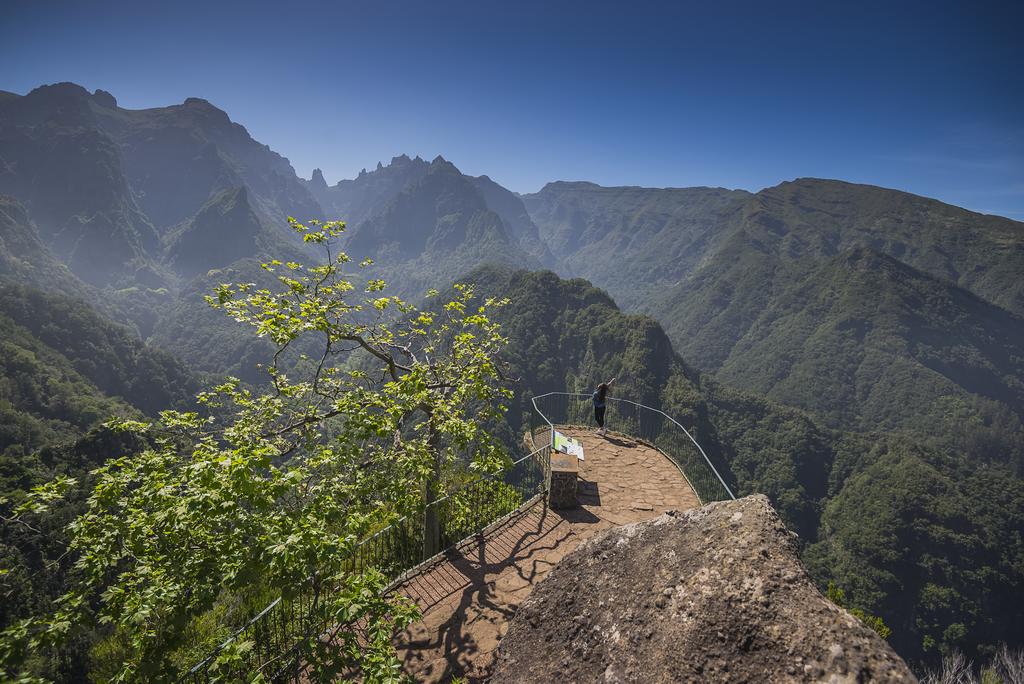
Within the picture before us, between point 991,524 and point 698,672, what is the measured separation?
4151 inches

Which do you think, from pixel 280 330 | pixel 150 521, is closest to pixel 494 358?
pixel 280 330

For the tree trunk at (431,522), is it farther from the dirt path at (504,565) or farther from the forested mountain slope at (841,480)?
the forested mountain slope at (841,480)

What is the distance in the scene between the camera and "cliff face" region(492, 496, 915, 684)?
288cm

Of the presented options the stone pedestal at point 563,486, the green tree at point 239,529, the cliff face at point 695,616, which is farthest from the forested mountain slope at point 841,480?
the cliff face at point 695,616

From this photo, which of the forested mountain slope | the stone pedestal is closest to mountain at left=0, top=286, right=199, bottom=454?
the forested mountain slope

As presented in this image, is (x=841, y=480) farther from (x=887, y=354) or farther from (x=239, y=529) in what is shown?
(x=239, y=529)

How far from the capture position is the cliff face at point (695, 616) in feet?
9.45

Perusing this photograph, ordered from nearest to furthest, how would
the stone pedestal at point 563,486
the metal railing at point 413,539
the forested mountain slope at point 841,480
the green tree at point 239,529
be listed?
the green tree at point 239,529 → the metal railing at point 413,539 → the stone pedestal at point 563,486 → the forested mountain slope at point 841,480

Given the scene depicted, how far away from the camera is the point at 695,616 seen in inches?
141

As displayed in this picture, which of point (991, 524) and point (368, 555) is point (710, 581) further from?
point (991, 524)

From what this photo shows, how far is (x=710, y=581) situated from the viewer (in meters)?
3.75

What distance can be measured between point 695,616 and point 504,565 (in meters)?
5.56

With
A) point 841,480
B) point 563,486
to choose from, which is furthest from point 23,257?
point 841,480

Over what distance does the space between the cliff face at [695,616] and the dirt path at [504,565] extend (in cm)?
151
